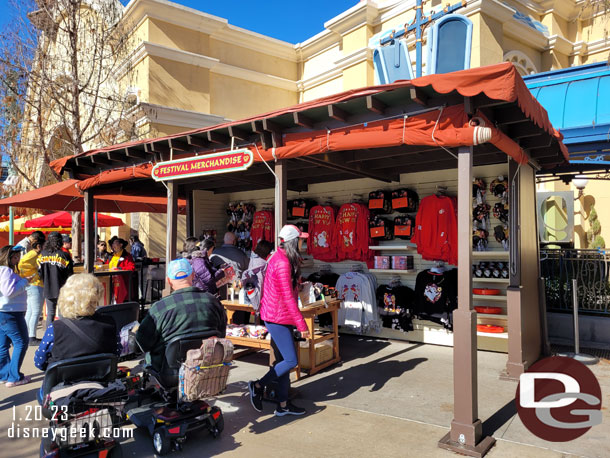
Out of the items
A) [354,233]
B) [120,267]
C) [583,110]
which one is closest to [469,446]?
[354,233]

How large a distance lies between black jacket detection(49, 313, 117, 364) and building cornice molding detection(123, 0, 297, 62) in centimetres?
1225

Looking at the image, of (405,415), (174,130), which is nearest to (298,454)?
(405,415)

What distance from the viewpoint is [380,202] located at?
788 centimetres

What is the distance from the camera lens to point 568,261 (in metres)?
7.91

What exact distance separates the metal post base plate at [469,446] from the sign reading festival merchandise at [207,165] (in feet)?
12.2

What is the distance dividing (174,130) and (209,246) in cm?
866

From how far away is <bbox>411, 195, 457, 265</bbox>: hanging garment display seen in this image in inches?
276

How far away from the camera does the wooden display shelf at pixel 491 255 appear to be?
6689 millimetres

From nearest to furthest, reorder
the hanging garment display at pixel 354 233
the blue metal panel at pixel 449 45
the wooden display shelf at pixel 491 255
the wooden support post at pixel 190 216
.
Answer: the blue metal panel at pixel 449 45 → the wooden display shelf at pixel 491 255 → the hanging garment display at pixel 354 233 → the wooden support post at pixel 190 216

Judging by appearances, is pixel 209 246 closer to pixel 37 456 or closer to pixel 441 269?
pixel 37 456

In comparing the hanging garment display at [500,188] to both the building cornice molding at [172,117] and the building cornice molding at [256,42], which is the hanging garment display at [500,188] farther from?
the building cornice molding at [256,42]

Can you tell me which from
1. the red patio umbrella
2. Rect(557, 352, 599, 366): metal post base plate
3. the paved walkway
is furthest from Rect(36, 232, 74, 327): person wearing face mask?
Rect(557, 352, 599, 366): metal post base plate

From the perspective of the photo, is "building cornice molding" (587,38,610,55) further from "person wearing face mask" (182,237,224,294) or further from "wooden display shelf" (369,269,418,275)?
"person wearing face mask" (182,237,224,294)

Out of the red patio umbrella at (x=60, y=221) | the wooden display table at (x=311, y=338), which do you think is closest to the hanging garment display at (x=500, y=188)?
the wooden display table at (x=311, y=338)
